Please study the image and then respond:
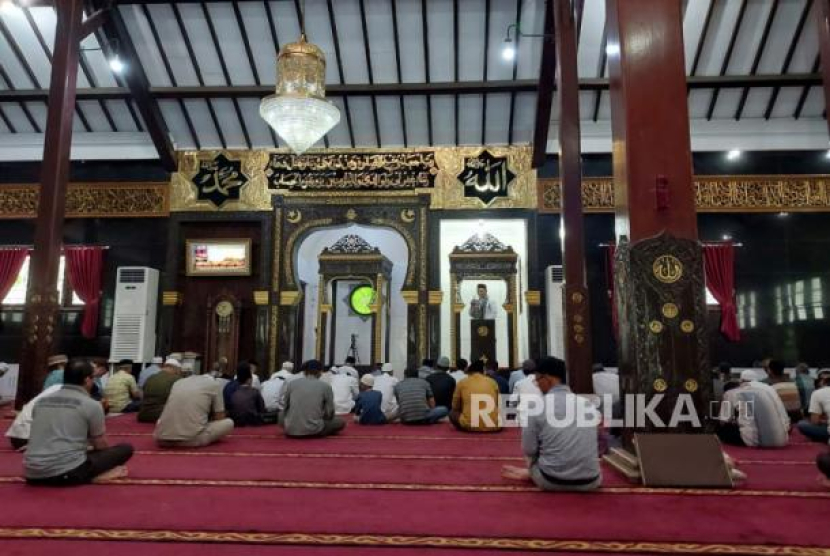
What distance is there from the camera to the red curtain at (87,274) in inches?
322

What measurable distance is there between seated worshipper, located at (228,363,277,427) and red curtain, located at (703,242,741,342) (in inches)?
237

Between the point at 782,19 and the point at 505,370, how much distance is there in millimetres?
5406

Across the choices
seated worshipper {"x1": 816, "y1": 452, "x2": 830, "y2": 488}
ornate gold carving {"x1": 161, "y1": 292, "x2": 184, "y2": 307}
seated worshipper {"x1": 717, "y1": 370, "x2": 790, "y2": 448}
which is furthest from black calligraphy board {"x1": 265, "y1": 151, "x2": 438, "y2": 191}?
seated worshipper {"x1": 816, "y1": 452, "x2": 830, "y2": 488}

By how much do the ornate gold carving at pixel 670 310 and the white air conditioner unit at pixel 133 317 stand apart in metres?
7.13

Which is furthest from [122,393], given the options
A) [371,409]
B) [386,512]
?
[386,512]

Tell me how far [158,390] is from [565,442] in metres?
3.64

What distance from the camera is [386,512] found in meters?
2.15

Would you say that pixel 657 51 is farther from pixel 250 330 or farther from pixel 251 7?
pixel 250 330

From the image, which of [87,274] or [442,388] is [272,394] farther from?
[87,274]

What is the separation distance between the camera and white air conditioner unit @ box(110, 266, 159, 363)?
26.0ft

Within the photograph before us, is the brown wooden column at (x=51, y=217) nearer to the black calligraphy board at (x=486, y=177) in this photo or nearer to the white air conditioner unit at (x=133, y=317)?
the white air conditioner unit at (x=133, y=317)

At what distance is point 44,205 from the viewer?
5652 millimetres

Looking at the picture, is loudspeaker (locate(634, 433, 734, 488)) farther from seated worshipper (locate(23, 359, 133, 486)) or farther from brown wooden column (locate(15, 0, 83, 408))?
brown wooden column (locate(15, 0, 83, 408))

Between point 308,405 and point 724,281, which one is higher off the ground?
point 724,281
